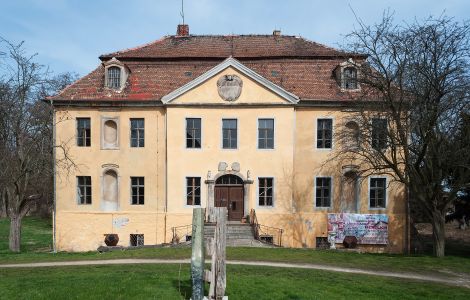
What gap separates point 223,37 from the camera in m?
27.6

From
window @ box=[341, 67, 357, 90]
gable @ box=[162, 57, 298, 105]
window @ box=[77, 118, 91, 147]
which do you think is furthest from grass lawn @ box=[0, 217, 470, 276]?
window @ box=[341, 67, 357, 90]

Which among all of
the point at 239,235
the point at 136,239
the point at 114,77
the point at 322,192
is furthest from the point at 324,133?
the point at 114,77

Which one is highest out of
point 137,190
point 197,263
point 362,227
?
point 137,190

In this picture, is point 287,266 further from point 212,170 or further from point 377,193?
point 377,193

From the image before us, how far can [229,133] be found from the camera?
23391 mm

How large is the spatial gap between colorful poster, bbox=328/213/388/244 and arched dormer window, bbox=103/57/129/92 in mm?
14283

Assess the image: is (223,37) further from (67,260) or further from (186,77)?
(67,260)

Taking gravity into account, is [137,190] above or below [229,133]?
below

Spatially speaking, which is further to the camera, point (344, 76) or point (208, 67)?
point (208, 67)

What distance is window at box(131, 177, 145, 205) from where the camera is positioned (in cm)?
2369

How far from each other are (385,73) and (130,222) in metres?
15.5

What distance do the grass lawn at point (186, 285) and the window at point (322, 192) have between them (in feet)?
33.6

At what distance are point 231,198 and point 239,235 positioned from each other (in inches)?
106

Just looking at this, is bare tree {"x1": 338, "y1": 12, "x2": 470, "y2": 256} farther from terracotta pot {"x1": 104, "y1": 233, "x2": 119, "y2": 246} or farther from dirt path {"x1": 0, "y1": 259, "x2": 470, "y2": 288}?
terracotta pot {"x1": 104, "y1": 233, "x2": 119, "y2": 246}
